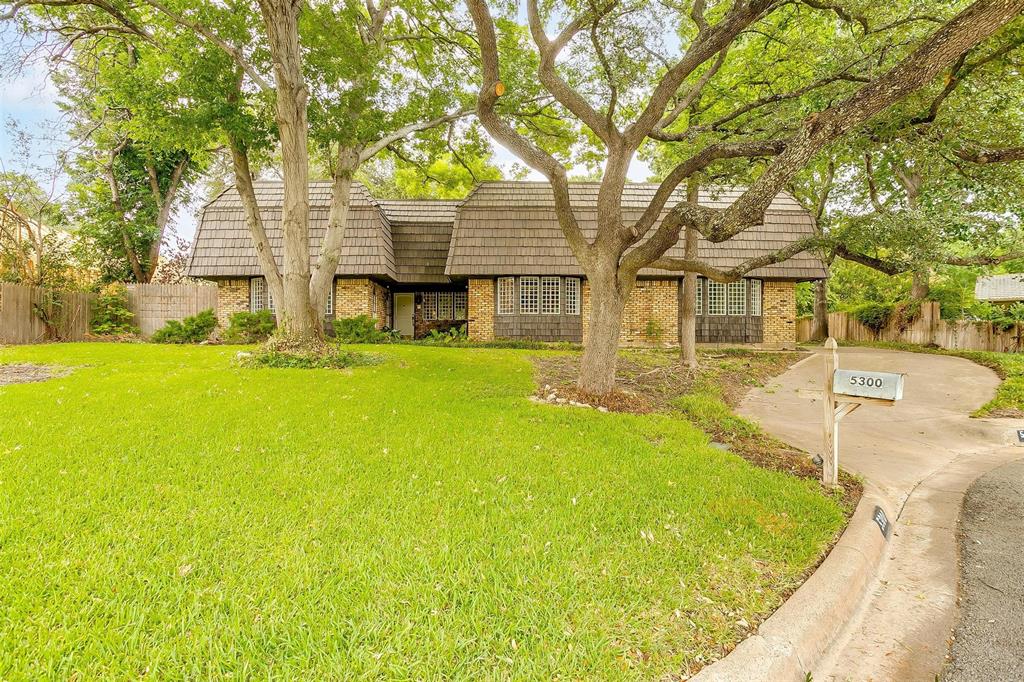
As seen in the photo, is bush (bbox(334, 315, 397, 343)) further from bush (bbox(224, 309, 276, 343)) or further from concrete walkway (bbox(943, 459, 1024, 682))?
concrete walkway (bbox(943, 459, 1024, 682))

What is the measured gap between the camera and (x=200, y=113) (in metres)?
8.83

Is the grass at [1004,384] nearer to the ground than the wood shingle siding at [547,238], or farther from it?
nearer to the ground

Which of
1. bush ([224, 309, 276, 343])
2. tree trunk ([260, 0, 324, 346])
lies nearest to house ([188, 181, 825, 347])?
bush ([224, 309, 276, 343])

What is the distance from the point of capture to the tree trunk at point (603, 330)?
7.42 m

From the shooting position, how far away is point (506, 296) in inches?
648

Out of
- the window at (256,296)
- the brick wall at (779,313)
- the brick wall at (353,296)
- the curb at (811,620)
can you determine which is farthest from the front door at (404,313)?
the curb at (811,620)

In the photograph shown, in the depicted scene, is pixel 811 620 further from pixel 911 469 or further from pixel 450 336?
pixel 450 336

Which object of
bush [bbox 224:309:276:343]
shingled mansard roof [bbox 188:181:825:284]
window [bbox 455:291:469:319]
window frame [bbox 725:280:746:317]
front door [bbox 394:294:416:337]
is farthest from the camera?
front door [bbox 394:294:416:337]

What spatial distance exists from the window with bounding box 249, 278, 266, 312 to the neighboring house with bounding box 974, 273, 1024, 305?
33.9 m

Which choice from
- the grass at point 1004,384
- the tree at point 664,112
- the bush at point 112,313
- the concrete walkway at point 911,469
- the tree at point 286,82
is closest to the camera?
the concrete walkway at point 911,469

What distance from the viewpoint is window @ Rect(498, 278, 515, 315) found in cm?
1641

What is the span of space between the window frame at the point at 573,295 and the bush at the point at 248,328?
1069 cm

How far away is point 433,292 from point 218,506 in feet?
53.8

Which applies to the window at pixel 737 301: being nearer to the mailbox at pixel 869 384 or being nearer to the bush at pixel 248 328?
the mailbox at pixel 869 384
